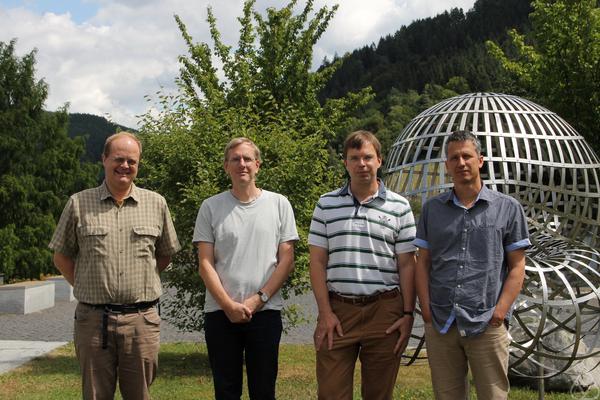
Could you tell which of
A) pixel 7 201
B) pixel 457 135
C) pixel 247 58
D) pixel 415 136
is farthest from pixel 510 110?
pixel 7 201

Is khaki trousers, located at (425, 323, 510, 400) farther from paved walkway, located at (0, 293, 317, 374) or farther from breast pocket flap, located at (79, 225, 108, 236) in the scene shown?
paved walkway, located at (0, 293, 317, 374)

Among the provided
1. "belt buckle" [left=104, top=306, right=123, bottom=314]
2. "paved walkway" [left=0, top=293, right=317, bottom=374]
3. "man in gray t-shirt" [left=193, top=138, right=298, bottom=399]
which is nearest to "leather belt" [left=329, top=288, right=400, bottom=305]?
"man in gray t-shirt" [left=193, top=138, right=298, bottom=399]

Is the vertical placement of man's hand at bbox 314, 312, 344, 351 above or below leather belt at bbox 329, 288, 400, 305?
below

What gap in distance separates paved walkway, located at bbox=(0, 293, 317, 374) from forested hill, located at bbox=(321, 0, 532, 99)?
5757 centimetres

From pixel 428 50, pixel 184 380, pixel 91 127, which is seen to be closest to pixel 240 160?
pixel 184 380

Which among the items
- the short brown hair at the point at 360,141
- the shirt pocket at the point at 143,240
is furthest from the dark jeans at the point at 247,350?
the short brown hair at the point at 360,141

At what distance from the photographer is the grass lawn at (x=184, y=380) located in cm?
738

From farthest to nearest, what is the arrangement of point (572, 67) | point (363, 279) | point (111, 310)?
point (572, 67) → point (111, 310) → point (363, 279)

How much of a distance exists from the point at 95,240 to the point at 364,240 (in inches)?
61.4

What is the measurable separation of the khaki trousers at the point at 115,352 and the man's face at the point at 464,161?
198cm

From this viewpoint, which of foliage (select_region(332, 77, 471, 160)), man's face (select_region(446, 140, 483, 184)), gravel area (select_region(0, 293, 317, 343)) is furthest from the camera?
foliage (select_region(332, 77, 471, 160))

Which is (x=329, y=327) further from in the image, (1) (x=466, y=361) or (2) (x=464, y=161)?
(2) (x=464, y=161)

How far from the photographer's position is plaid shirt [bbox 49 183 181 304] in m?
3.86

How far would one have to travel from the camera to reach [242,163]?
3.94m
